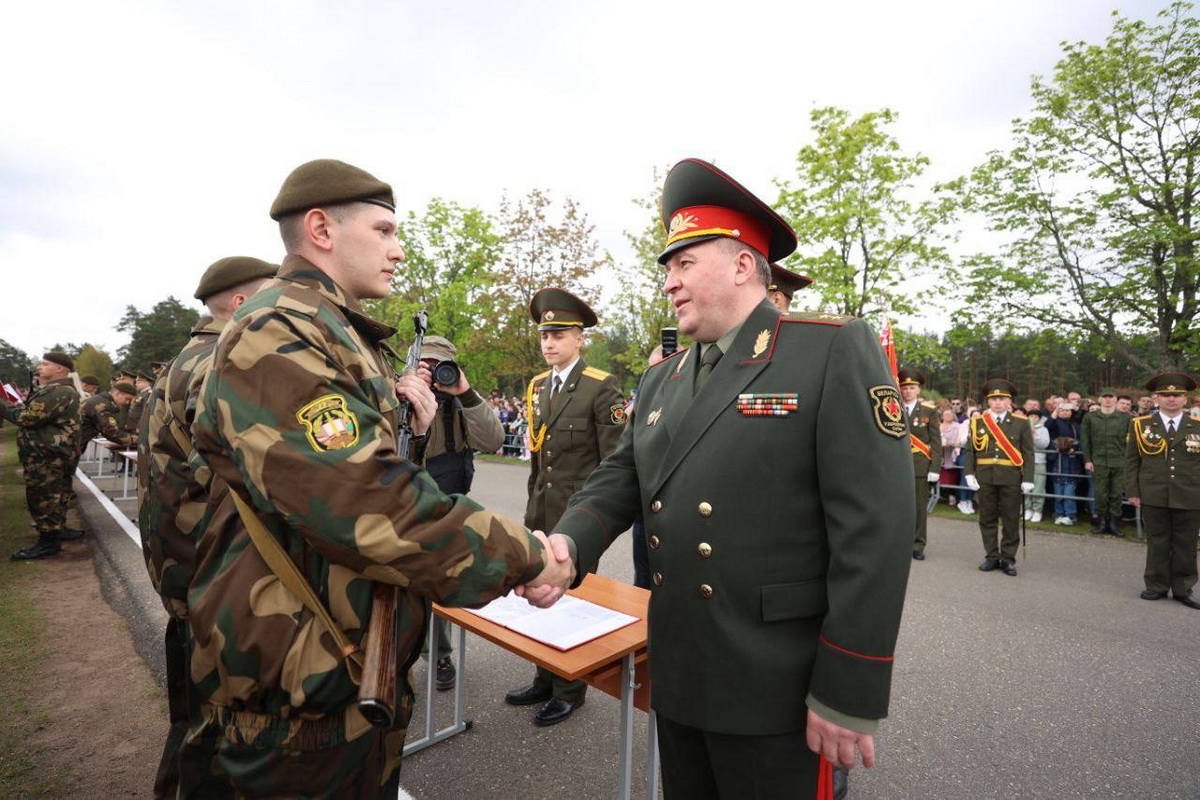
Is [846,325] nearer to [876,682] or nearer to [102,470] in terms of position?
[876,682]

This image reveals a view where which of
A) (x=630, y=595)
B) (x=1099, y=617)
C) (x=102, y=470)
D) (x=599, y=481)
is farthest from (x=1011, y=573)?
(x=102, y=470)

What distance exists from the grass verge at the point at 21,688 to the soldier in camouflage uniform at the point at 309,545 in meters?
2.38

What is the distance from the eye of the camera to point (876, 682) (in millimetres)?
1512

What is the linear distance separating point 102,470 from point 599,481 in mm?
19430

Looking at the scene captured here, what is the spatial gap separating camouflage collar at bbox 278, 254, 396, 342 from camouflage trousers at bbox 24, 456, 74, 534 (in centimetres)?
851

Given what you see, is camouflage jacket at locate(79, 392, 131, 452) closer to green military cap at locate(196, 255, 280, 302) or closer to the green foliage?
green military cap at locate(196, 255, 280, 302)

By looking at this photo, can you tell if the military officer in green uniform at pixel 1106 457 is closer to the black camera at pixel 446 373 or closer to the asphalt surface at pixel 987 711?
the asphalt surface at pixel 987 711

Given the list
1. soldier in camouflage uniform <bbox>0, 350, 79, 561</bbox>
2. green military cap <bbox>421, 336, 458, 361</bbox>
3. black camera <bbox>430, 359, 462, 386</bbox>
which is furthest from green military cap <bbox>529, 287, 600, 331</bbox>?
soldier in camouflage uniform <bbox>0, 350, 79, 561</bbox>

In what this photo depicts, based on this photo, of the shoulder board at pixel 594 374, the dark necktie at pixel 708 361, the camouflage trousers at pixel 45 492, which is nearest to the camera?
the dark necktie at pixel 708 361

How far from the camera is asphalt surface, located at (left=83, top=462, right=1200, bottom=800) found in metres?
3.10

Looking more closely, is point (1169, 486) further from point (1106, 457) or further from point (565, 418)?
point (565, 418)

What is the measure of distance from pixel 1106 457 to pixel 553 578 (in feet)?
34.5

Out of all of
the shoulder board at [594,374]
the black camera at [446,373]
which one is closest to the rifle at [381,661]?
the black camera at [446,373]

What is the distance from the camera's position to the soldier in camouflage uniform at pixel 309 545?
4.54 feet
